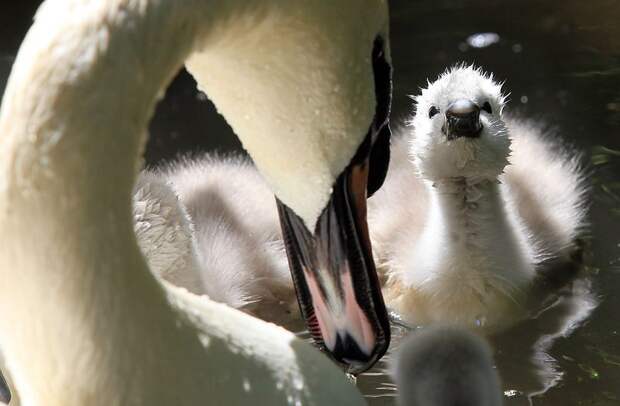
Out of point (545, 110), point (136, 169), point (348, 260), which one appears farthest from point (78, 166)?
point (545, 110)

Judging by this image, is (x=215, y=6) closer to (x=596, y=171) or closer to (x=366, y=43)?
(x=366, y=43)

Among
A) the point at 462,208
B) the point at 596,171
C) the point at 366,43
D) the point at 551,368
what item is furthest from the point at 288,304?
the point at 366,43

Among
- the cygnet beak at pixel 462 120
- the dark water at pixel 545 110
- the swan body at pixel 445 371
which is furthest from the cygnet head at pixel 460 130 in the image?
the swan body at pixel 445 371

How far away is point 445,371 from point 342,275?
568mm

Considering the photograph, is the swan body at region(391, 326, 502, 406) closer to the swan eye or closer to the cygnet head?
the cygnet head

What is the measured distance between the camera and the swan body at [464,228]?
3096 mm

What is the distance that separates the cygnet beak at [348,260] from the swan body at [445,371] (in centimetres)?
37

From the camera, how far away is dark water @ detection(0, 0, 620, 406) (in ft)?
9.83

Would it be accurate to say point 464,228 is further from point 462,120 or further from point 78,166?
point 78,166

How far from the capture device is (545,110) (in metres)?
4.11

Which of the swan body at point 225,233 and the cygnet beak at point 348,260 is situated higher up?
the swan body at point 225,233

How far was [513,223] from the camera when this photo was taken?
3.34 metres

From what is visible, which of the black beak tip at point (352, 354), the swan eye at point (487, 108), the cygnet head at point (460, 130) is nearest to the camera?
the black beak tip at point (352, 354)

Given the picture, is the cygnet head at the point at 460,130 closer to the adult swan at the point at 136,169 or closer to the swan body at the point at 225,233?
the swan body at the point at 225,233
